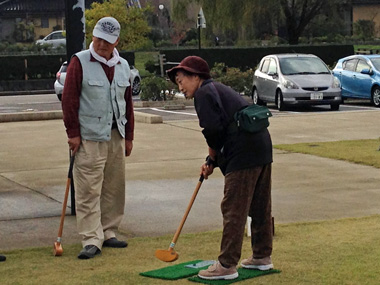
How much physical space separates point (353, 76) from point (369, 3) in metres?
44.1

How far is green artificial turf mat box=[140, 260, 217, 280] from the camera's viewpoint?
6.78m

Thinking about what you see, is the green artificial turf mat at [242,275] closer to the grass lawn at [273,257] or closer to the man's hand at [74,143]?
the grass lawn at [273,257]

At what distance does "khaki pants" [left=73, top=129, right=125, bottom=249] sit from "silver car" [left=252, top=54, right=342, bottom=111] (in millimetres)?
15919

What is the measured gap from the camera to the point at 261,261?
6.88m

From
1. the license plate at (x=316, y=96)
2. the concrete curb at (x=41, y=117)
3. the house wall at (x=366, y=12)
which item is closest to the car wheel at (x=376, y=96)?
the license plate at (x=316, y=96)

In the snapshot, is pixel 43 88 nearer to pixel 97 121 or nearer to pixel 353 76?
pixel 353 76

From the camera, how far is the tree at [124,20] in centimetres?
4216

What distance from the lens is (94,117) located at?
7668mm

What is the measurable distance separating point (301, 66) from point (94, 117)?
17.8 m

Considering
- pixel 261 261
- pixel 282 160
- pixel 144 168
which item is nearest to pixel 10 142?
pixel 144 168

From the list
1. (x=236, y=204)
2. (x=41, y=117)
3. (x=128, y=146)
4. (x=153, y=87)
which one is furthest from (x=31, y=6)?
(x=236, y=204)

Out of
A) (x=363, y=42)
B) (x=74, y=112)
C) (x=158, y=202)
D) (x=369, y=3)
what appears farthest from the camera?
(x=369, y=3)

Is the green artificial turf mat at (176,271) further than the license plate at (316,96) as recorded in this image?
No

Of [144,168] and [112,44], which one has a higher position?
[112,44]
